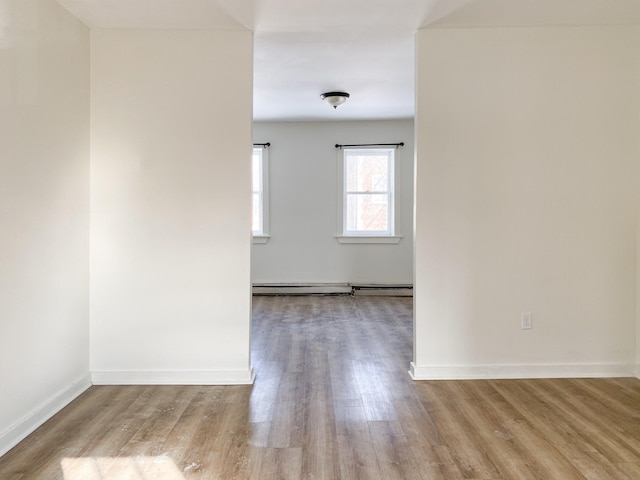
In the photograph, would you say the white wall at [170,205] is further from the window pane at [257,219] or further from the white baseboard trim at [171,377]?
the window pane at [257,219]

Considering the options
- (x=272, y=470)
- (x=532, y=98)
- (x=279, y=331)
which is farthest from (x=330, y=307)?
(x=272, y=470)

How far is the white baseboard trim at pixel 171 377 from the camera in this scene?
10.7 feet

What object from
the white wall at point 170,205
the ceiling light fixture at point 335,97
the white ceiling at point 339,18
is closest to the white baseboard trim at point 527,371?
the white wall at point 170,205

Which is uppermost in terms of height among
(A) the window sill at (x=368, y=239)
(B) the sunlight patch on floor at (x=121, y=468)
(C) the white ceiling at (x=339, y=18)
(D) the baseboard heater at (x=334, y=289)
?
(C) the white ceiling at (x=339, y=18)

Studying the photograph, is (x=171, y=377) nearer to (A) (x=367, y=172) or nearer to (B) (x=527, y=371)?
(B) (x=527, y=371)

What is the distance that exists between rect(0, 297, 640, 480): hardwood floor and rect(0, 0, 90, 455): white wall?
245mm

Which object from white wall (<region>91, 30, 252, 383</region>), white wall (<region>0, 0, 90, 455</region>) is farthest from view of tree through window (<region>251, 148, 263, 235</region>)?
white wall (<region>0, 0, 90, 455</region>)

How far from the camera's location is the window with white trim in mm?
7059

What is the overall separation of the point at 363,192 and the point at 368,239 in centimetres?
70

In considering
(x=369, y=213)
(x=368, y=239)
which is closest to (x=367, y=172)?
(x=369, y=213)

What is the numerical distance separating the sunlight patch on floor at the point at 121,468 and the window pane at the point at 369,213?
5204mm

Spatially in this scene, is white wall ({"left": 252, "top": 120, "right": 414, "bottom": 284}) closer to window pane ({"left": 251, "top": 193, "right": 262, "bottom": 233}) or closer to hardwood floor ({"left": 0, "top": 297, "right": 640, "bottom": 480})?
window pane ({"left": 251, "top": 193, "right": 262, "bottom": 233})

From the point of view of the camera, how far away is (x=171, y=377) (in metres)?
3.28

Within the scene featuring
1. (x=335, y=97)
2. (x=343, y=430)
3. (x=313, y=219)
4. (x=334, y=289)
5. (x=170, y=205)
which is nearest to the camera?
(x=343, y=430)
